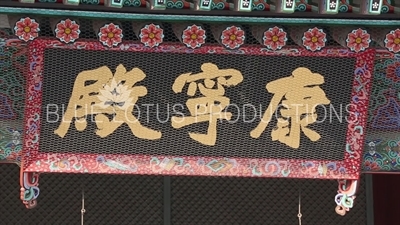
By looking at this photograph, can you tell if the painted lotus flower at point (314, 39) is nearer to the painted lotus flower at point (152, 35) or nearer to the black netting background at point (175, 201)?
the painted lotus flower at point (152, 35)

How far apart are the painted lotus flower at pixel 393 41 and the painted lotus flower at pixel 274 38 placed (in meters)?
0.86

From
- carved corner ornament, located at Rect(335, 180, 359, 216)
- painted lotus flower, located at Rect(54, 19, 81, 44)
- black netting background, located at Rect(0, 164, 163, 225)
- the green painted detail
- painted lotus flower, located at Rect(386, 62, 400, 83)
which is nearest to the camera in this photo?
the green painted detail

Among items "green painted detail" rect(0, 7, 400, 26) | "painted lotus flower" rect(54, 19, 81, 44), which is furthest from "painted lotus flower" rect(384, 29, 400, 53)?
"painted lotus flower" rect(54, 19, 81, 44)

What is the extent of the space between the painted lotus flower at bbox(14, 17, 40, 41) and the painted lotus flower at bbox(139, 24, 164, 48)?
0.84 metres

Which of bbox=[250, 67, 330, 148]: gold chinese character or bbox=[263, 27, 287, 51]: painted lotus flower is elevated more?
bbox=[263, 27, 287, 51]: painted lotus flower

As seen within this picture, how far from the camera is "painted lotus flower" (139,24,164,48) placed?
716cm

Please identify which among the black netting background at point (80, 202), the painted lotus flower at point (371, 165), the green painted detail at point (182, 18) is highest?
the green painted detail at point (182, 18)

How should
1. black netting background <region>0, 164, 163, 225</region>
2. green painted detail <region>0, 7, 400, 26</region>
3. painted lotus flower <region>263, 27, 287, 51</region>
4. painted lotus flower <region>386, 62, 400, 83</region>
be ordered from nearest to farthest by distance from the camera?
green painted detail <region>0, 7, 400, 26</region>, painted lotus flower <region>263, 27, 287, 51</region>, painted lotus flower <region>386, 62, 400, 83</region>, black netting background <region>0, 164, 163, 225</region>

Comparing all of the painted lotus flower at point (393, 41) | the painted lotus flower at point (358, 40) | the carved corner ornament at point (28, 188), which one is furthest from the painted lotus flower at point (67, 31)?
the painted lotus flower at point (393, 41)

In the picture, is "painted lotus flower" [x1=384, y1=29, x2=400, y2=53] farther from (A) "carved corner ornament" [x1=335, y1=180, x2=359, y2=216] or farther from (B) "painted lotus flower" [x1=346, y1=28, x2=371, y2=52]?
(A) "carved corner ornament" [x1=335, y1=180, x2=359, y2=216]

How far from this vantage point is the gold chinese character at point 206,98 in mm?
7371

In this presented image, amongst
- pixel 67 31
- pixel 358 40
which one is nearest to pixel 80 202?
pixel 67 31

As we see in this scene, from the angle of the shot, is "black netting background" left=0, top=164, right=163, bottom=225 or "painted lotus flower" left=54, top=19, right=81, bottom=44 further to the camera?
"black netting background" left=0, top=164, right=163, bottom=225

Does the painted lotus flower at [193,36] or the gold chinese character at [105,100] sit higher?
the painted lotus flower at [193,36]
